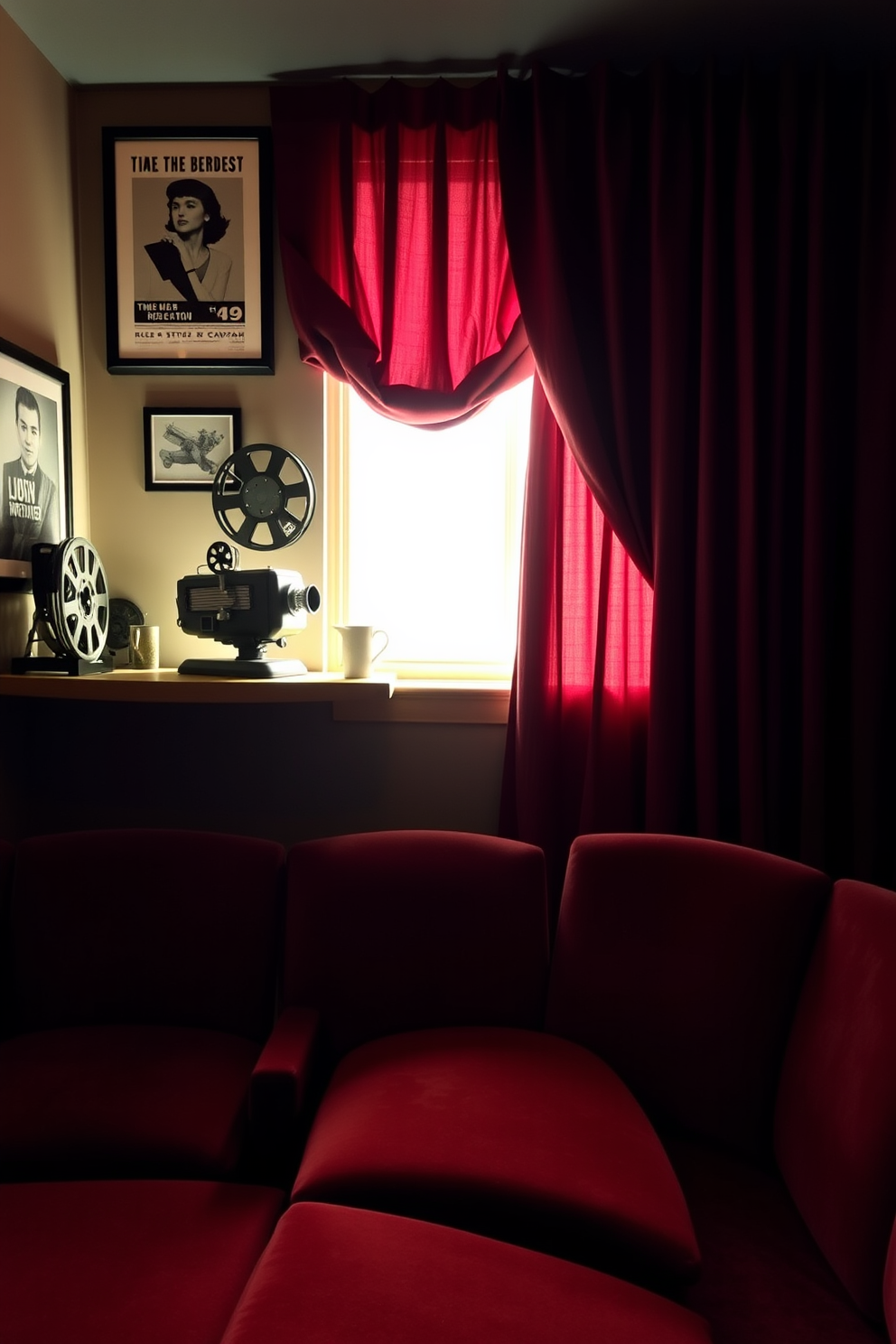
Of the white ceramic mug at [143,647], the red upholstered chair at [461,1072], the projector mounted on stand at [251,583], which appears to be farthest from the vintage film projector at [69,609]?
the red upholstered chair at [461,1072]

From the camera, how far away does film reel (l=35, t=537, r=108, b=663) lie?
2.24 meters

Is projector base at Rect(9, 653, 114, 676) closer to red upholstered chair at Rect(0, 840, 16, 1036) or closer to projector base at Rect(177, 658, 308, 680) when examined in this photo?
projector base at Rect(177, 658, 308, 680)

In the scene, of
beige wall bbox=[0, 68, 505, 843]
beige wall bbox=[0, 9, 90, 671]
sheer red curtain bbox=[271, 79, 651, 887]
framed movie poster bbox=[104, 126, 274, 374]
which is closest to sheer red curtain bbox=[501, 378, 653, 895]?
sheer red curtain bbox=[271, 79, 651, 887]

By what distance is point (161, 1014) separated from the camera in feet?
6.24

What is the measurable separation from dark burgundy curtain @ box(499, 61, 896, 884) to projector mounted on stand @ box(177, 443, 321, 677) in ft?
2.72

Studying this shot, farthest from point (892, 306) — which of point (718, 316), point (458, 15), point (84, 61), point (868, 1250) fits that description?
point (84, 61)

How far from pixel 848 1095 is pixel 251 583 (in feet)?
5.89

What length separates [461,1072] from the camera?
1.63 m

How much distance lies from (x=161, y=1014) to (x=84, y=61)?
2656 millimetres

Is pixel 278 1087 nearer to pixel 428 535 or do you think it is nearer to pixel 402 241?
pixel 428 535

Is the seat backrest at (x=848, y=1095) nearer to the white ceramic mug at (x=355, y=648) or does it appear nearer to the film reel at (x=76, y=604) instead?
the white ceramic mug at (x=355, y=648)

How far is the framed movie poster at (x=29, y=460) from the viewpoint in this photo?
2303 millimetres

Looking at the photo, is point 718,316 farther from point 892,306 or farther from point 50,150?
point 50,150

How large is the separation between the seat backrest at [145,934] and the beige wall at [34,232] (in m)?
0.77
